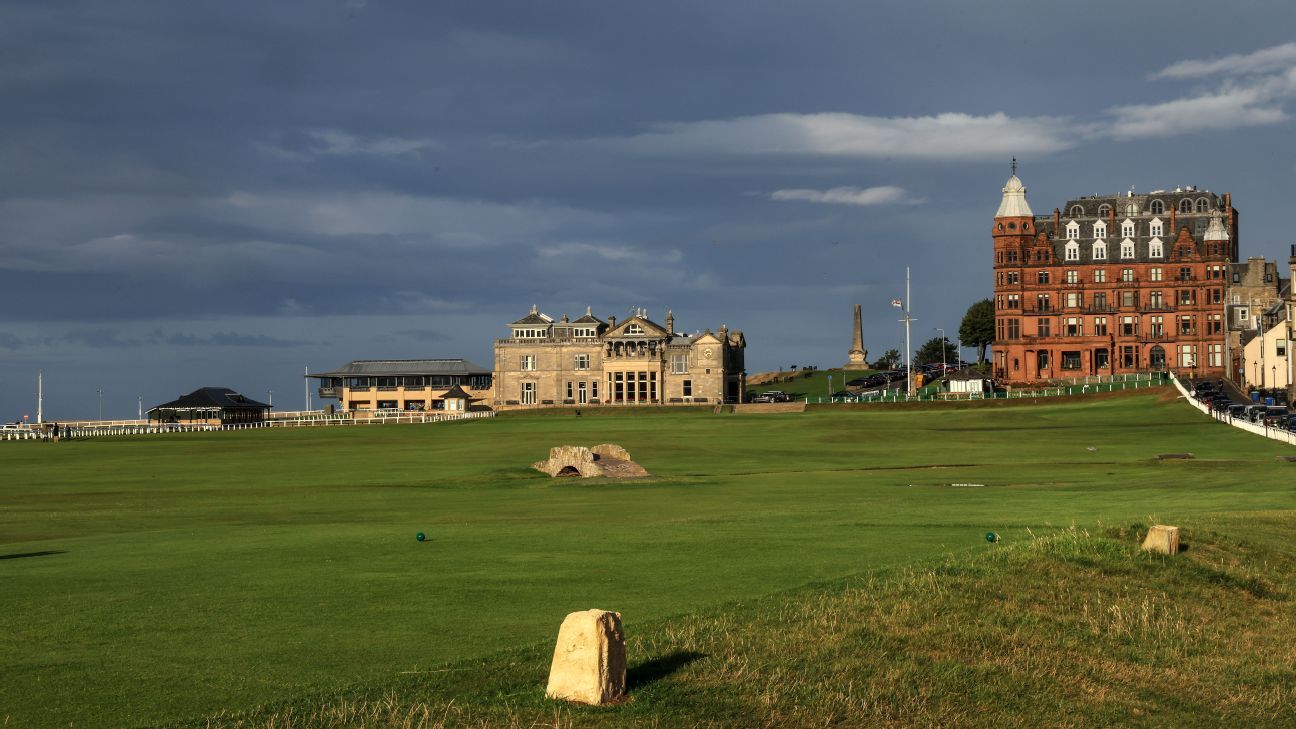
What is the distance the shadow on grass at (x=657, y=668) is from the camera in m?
17.0

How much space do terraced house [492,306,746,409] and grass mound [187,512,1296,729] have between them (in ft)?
485

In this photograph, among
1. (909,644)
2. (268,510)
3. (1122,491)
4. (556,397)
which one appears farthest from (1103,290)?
(909,644)

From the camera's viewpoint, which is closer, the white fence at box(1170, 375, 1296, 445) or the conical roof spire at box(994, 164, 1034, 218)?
the white fence at box(1170, 375, 1296, 445)

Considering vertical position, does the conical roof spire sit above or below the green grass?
above

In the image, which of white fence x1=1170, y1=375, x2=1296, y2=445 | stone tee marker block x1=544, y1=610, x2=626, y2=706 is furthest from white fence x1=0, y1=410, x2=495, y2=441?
stone tee marker block x1=544, y1=610, x2=626, y2=706

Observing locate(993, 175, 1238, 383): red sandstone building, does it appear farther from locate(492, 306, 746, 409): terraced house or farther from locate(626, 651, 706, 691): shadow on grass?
locate(626, 651, 706, 691): shadow on grass

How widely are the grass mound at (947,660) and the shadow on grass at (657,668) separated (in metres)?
0.03

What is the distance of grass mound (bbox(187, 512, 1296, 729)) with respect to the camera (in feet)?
52.4

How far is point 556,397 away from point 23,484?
4544 inches

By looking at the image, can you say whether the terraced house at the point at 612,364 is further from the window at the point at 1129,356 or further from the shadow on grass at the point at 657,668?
the shadow on grass at the point at 657,668

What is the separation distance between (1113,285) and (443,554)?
152854 millimetres

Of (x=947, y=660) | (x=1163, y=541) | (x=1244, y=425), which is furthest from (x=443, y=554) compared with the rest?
(x=1244, y=425)

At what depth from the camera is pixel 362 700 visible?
15273 millimetres

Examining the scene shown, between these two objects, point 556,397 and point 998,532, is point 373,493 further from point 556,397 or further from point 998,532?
point 556,397
